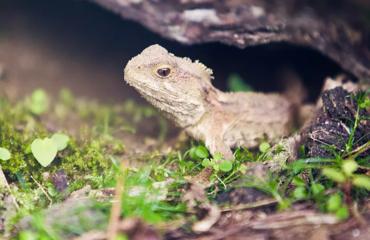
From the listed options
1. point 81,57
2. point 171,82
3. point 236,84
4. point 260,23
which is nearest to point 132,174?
point 171,82

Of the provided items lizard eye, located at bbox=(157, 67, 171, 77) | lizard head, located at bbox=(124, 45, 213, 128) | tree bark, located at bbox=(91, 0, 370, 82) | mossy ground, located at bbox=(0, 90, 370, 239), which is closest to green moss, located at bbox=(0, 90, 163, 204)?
mossy ground, located at bbox=(0, 90, 370, 239)

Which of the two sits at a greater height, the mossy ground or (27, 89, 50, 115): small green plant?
(27, 89, 50, 115): small green plant

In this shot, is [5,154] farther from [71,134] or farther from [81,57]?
[81,57]

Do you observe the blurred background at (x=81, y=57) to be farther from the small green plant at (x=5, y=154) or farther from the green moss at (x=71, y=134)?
the small green plant at (x=5, y=154)

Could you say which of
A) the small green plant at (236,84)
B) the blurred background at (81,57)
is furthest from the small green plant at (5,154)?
the small green plant at (236,84)

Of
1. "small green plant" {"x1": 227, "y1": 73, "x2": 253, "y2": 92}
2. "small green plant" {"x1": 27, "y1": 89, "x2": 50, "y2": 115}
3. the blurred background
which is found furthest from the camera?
the blurred background

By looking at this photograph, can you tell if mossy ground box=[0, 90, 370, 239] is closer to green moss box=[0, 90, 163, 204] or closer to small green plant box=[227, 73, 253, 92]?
green moss box=[0, 90, 163, 204]

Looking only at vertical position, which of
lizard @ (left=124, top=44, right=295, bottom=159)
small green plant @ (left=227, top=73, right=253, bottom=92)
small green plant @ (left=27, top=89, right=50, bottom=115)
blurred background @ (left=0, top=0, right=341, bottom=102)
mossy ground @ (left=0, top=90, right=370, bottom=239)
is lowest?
mossy ground @ (left=0, top=90, right=370, bottom=239)

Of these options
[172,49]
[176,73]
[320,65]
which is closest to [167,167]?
[176,73]

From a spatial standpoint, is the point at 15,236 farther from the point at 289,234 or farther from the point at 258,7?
the point at 258,7
